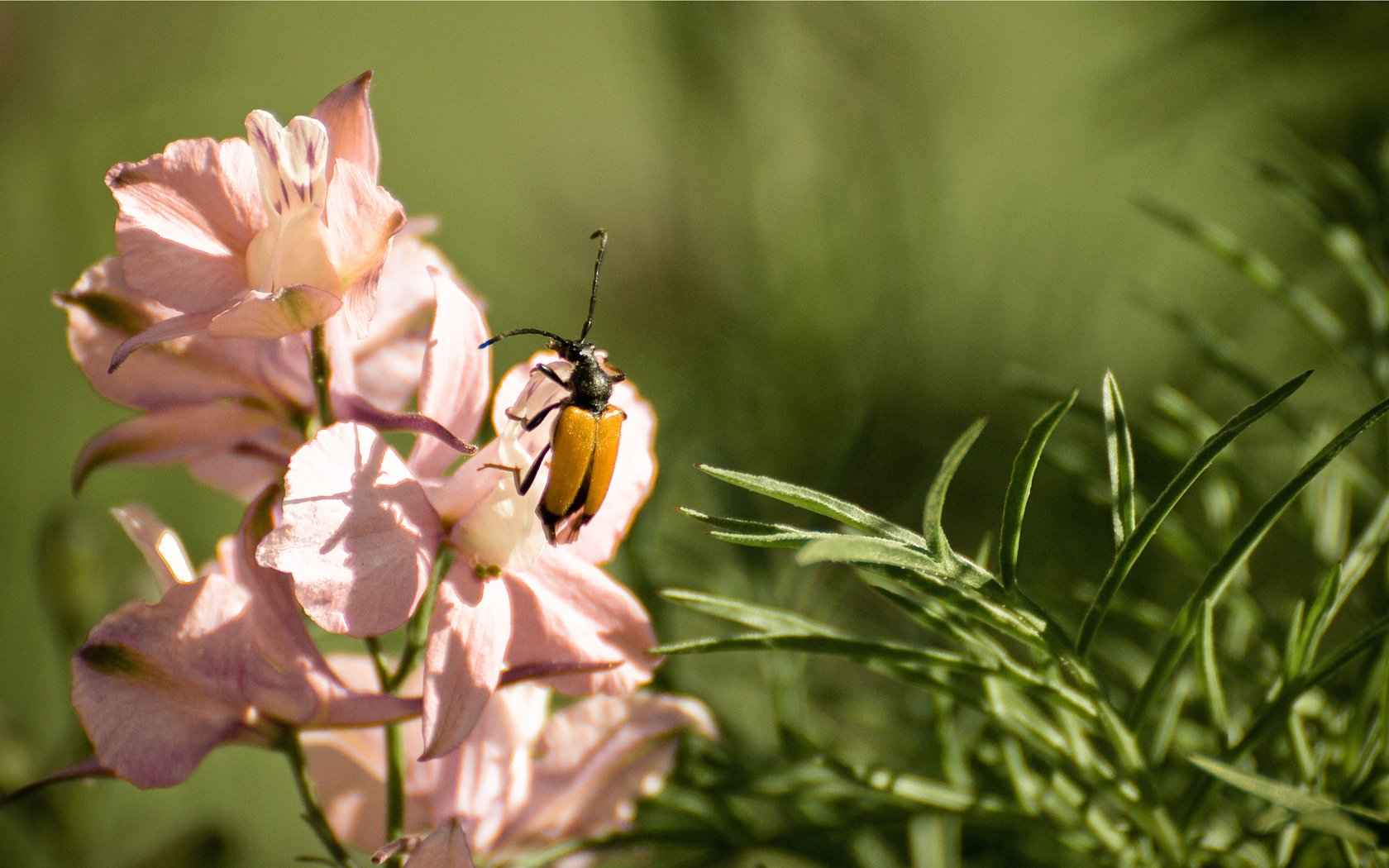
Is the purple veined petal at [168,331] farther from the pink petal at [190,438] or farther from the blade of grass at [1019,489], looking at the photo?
the blade of grass at [1019,489]

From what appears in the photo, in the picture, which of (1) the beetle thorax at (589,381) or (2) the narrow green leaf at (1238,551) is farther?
(1) the beetle thorax at (589,381)

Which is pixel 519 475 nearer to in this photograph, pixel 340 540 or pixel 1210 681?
pixel 340 540

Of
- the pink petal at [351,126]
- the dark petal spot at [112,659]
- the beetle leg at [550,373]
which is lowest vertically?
the dark petal spot at [112,659]

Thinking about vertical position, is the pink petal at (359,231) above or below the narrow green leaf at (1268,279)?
above

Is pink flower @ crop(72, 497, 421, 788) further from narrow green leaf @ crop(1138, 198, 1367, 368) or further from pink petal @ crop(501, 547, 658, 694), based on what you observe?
narrow green leaf @ crop(1138, 198, 1367, 368)

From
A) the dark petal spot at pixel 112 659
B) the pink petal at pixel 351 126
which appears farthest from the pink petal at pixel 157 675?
the pink petal at pixel 351 126

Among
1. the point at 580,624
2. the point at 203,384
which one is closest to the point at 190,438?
the point at 203,384

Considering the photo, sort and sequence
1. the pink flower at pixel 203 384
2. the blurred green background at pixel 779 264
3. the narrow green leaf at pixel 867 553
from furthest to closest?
the blurred green background at pixel 779 264 < the pink flower at pixel 203 384 < the narrow green leaf at pixel 867 553
